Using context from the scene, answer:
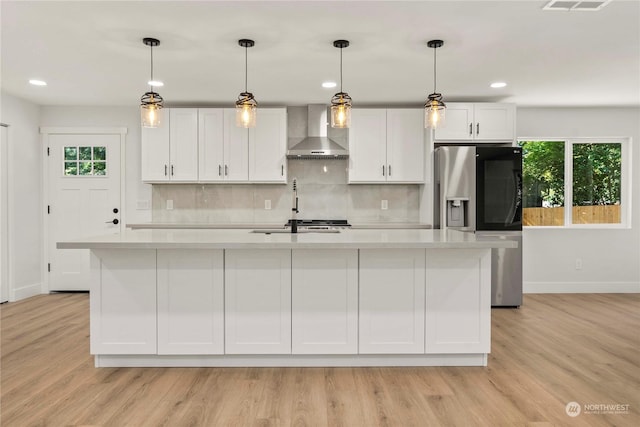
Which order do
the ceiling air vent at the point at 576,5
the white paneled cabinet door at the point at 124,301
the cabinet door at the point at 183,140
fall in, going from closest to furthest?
the ceiling air vent at the point at 576,5 < the white paneled cabinet door at the point at 124,301 < the cabinet door at the point at 183,140

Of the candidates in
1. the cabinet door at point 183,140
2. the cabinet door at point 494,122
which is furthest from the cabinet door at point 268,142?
the cabinet door at point 494,122

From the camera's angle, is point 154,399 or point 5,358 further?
point 5,358

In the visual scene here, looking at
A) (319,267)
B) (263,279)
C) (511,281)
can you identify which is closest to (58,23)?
(263,279)

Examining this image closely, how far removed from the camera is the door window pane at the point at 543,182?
225 inches

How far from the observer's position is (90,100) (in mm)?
5203

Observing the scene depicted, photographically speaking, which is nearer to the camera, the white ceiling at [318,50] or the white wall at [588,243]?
the white ceiling at [318,50]

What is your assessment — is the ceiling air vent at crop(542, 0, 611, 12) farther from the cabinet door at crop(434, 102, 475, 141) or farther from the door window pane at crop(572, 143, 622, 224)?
the door window pane at crop(572, 143, 622, 224)

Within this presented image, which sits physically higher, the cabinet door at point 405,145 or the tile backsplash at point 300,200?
the cabinet door at point 405,145

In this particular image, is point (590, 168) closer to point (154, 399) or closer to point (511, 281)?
point (511, 281)

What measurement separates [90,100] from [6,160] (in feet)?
3.78

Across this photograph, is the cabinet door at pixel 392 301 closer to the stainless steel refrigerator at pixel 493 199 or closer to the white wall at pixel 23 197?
the stainless steel refrigerator at pixel 493 199

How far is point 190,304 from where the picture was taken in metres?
2.98

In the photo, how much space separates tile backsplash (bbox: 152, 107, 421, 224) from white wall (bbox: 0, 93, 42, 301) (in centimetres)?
146

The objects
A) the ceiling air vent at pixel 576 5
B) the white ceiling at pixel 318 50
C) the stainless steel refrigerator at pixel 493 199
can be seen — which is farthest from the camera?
the stainless steel refrigerator at pixel 493 199
